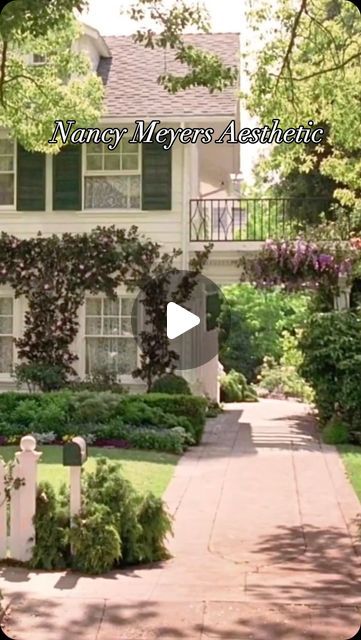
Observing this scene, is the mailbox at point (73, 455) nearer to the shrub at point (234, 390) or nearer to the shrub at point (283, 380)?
the shrub at point (234, 390)

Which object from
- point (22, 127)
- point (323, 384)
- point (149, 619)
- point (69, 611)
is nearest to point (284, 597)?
point (149, 619)

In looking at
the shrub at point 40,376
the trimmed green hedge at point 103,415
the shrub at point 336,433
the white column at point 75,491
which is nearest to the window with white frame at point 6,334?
the shrub at point 40,376

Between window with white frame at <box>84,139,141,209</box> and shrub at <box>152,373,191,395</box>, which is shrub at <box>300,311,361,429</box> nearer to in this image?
shrub at <box>152,373,191,395</box>

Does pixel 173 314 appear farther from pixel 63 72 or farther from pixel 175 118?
pixel 63 72

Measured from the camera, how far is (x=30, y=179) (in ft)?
53.1

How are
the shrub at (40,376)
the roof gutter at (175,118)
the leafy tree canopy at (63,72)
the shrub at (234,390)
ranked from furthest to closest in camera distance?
the shrub at (234,390)
the roof gutter at (175,118)
the shrub at (40,376)
the leafy tree canopy at (63,72)

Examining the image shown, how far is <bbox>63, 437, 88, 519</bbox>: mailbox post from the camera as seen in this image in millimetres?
5785

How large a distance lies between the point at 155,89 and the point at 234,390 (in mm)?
8235

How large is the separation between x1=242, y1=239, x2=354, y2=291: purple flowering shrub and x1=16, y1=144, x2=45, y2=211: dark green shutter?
14.5 feet

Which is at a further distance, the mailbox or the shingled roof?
the shingled roof

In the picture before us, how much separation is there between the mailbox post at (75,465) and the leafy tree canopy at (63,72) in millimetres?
2892

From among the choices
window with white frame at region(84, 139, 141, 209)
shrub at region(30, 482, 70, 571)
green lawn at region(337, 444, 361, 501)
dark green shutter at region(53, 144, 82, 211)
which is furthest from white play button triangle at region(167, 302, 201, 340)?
shrub at region(30, 482, 70, 571)

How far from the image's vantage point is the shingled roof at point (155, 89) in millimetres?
15531

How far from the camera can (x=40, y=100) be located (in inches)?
422
